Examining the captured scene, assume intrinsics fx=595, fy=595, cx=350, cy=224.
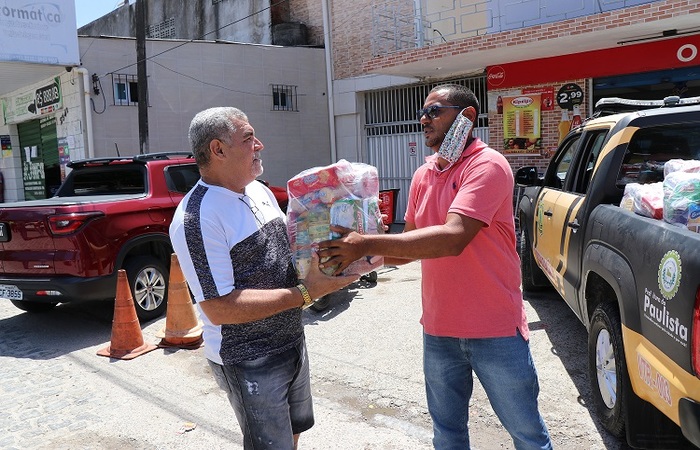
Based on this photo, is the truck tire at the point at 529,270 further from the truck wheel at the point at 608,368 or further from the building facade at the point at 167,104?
the building facade at the point at 167,104

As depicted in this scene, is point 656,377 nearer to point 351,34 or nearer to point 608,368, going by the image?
point 608,368

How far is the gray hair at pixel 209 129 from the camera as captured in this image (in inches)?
85.2

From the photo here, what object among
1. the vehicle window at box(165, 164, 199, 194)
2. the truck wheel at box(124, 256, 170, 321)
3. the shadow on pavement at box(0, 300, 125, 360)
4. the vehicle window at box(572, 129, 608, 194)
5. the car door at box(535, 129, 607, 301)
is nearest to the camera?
the car door at box(535, 129, 607, 301)

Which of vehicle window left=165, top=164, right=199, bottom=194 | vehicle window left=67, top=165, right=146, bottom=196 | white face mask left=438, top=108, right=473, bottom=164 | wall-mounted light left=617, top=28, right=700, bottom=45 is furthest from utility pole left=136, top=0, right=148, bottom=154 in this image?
white face mask left=438, top=108, right=473, bottom=164

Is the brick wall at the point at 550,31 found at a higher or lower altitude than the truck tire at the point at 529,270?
higher

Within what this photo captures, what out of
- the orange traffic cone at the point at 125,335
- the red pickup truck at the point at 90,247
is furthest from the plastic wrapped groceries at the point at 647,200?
the red pickup truck at the point at 90,247

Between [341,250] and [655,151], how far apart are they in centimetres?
308

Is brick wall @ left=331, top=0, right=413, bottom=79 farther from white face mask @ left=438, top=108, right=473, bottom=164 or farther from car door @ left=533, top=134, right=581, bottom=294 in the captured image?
white face mask @ left=438, top=108, right=473, bottom=164

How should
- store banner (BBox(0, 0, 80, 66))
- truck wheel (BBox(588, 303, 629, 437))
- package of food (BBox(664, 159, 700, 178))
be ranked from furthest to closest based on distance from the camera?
1. store banner (BBox(0, 0, 80, 66))
2. truck wheel (BBox(588, 303, 629, 437))
3. package of food (BBox(664, 159, 700, 178))

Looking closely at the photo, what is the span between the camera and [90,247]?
5836mm

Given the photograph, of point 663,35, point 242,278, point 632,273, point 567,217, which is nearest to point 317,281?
point 242,278

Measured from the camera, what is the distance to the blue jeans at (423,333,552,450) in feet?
7.91

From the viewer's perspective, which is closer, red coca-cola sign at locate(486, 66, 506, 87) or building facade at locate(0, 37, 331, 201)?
red coca-cola sign at locate(486, 66, 506, 87)

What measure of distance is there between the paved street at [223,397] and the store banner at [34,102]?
9.55 meters
